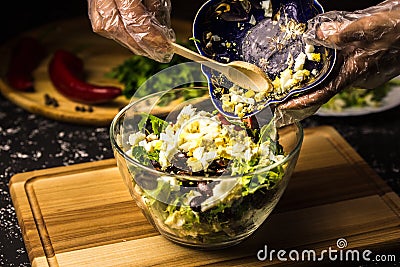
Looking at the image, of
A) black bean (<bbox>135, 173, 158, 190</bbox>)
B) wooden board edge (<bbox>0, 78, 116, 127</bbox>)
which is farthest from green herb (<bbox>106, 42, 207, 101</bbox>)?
black bean (<bbox>135, 173, 158, 190</bbox>)

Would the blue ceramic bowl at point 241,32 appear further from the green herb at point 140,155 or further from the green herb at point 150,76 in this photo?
the green herb at point 150,76

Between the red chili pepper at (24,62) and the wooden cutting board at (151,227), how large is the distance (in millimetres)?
606

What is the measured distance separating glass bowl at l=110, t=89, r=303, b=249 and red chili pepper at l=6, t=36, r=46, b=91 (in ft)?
2.77

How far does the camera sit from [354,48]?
1541 mm

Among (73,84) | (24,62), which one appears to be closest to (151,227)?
(73,84)

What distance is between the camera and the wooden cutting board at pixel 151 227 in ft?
5.16

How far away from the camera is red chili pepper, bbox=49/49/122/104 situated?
229cm

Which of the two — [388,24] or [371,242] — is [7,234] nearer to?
[371,242]

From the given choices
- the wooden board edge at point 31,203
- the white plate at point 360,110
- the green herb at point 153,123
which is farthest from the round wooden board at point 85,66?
the white plate at point 360,110

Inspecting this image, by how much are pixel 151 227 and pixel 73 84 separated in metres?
0.82

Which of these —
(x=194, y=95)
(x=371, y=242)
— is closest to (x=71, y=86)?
(x=194, y=95)

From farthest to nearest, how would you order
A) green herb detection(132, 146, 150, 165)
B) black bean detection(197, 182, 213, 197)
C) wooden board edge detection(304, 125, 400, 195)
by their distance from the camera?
wooden board edge detection(304, 125, 400, 195)
green herb detection(132, 146, 150, 165)
black bean detection(197, 182, 213, 197)

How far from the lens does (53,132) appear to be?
220 cm

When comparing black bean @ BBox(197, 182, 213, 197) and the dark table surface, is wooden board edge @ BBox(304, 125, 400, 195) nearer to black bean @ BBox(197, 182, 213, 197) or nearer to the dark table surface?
the dark table surface
